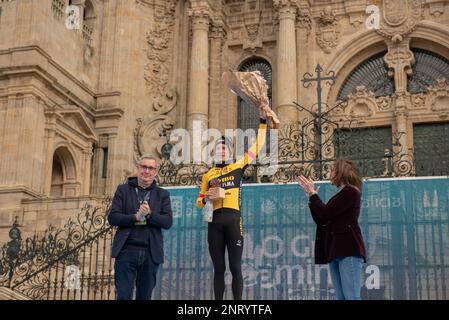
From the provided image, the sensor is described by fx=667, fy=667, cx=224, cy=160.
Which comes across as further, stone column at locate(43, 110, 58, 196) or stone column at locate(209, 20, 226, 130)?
stone column at locate(209, 20, 226, 130)

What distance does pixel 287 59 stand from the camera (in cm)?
2153

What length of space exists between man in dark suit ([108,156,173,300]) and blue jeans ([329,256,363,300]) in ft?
5.63

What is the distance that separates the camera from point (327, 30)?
2338 centimetres

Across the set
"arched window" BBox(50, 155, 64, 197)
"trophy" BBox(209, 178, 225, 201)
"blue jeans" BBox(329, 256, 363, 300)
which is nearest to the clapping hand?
"blue jeans" BBox(329, 256, 363, 300)

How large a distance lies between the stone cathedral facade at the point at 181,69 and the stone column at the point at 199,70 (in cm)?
4

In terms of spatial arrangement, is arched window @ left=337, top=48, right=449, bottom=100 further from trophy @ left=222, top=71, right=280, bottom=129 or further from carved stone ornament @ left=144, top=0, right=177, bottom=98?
trophy @ left=222, top=71, right=280, bottom=129

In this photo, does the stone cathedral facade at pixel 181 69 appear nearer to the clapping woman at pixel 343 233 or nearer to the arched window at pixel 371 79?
the arched window at pixel 371 79

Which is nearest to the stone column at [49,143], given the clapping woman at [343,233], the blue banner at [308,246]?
the blue banner at [308,246]

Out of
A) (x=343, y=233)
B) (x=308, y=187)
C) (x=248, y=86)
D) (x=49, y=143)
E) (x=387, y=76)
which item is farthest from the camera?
(x=387, y=76)

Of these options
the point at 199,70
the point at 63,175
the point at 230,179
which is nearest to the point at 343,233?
the point at 230,179

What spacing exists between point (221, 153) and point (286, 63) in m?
14.3

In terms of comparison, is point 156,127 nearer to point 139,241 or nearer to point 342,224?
point 139,241

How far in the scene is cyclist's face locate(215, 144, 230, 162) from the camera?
7.65 meters

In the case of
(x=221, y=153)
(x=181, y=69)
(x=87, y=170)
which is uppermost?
(x=181, y=69)
